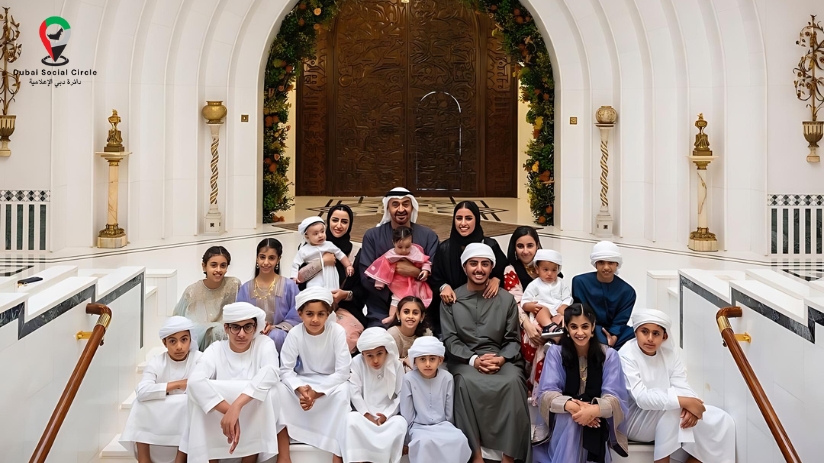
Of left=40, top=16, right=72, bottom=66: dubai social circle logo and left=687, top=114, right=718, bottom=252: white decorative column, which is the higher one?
left=40, top=16, right=72, bottom=66: dubai social circle logo

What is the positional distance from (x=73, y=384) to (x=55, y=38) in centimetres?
588

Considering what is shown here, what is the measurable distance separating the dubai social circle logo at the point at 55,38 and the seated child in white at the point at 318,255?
181 inches

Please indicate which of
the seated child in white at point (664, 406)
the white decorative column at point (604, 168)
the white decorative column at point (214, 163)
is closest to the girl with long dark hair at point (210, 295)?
the seated child in white at point (664, 406)

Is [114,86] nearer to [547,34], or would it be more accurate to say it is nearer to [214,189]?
[214,189]

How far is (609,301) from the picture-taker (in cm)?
570

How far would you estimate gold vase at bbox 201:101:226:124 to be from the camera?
11.0m

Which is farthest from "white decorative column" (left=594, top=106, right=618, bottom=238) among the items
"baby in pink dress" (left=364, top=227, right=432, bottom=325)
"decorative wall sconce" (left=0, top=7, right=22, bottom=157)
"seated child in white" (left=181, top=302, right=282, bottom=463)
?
"seated child in white" (left=181, top=302, right=282, bottom=463)

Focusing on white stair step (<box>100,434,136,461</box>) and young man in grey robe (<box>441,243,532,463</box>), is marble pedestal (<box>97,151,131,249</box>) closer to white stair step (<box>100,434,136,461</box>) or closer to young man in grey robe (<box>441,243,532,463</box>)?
white stair step (<box>100,434,136,461</box>)

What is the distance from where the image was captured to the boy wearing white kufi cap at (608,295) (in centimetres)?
567

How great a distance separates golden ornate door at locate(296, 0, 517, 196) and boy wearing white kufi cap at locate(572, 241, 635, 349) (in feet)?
36.1

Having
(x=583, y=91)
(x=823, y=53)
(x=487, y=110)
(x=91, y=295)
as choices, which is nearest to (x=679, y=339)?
(x=91, y=295)

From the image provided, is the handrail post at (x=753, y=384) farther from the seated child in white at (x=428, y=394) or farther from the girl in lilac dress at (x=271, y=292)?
the girl in lilac dress at (x=271, y=292)

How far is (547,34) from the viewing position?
38.2 ft

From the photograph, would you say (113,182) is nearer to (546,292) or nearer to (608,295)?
(546,292)
